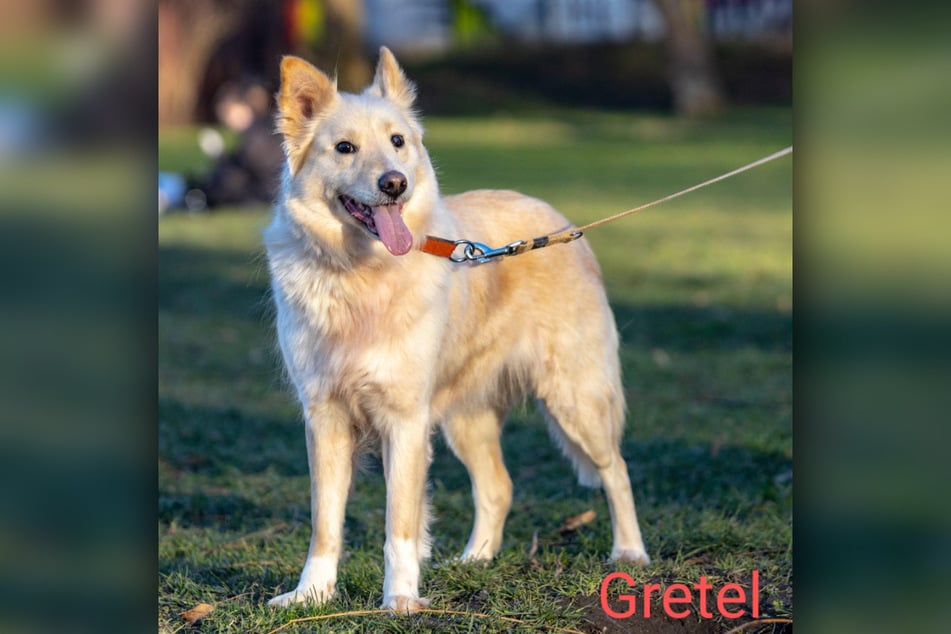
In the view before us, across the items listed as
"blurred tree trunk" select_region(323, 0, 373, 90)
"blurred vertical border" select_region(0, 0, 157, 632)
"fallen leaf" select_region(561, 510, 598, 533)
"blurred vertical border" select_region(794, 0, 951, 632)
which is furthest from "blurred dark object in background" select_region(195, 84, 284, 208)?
"blurred vertical border" select_region(794, 0, 951, 632)

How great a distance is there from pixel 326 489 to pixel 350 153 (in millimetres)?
1129

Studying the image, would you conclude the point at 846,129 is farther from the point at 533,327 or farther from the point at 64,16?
the point at 533,327

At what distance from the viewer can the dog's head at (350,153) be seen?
3762 millimetres

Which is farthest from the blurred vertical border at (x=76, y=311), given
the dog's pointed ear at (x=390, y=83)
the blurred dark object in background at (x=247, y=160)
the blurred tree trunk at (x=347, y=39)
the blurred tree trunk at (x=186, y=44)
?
the blurred tree trunk at (x=186, y=44)

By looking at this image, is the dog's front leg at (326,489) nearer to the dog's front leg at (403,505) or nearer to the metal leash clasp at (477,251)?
the dog's front leg at (403,505)

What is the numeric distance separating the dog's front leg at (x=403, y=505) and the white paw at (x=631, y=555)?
96 cm

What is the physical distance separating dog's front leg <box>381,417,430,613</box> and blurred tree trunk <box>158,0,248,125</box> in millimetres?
26428

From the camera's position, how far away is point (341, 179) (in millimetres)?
3824

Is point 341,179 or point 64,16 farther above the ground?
point 64,16

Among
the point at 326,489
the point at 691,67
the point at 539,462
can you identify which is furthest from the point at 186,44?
the point at 326,489

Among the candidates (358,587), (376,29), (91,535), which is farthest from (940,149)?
(376,29)

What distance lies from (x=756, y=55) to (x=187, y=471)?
29.0 meters

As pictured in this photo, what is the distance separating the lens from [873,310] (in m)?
1.91

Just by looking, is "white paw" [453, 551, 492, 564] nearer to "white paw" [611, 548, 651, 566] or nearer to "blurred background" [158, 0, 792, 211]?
"white paw" [611, 548, 651, 566]
